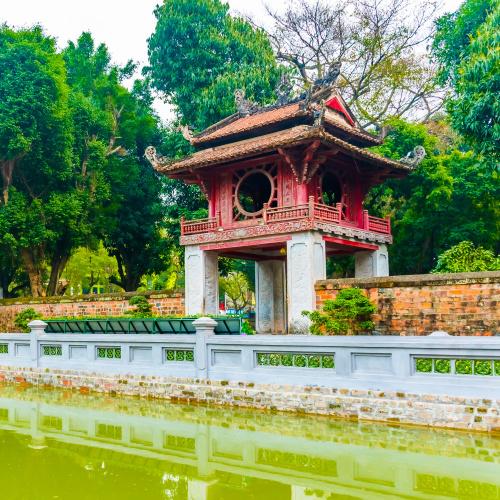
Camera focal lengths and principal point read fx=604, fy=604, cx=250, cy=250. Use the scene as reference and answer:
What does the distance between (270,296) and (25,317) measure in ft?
32.2

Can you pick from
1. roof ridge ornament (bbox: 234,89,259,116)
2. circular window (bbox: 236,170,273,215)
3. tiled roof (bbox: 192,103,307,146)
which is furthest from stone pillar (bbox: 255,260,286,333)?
roof ridge ornament (bbox: 234,89,259,116)

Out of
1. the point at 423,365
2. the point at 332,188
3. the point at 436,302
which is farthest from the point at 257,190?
the point at 423,365

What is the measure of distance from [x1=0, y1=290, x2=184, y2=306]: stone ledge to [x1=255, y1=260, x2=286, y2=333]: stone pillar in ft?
10.5

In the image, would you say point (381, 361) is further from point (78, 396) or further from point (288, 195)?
point (288, 195)

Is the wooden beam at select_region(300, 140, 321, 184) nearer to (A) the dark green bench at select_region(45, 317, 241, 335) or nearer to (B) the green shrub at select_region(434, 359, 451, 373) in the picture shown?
(A) the dark green bench at select_region(45, 317, 241, 335)

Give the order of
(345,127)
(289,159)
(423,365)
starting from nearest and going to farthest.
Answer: (423,365) → (289,159) → (345,127)

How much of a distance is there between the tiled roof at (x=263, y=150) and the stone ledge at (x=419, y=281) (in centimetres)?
423

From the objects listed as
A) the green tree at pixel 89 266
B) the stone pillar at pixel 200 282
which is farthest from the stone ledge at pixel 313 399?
the green tree at pixel 89 266

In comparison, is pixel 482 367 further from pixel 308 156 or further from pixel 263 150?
pixel 263 150

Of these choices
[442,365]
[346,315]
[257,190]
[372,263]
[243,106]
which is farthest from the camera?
[243,106]

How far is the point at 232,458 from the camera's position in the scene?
7719 millimetres

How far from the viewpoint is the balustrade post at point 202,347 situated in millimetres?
11332

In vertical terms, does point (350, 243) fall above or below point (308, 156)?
below

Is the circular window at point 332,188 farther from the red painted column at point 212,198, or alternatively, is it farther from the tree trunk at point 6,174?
the tree trunk at point 6,174
